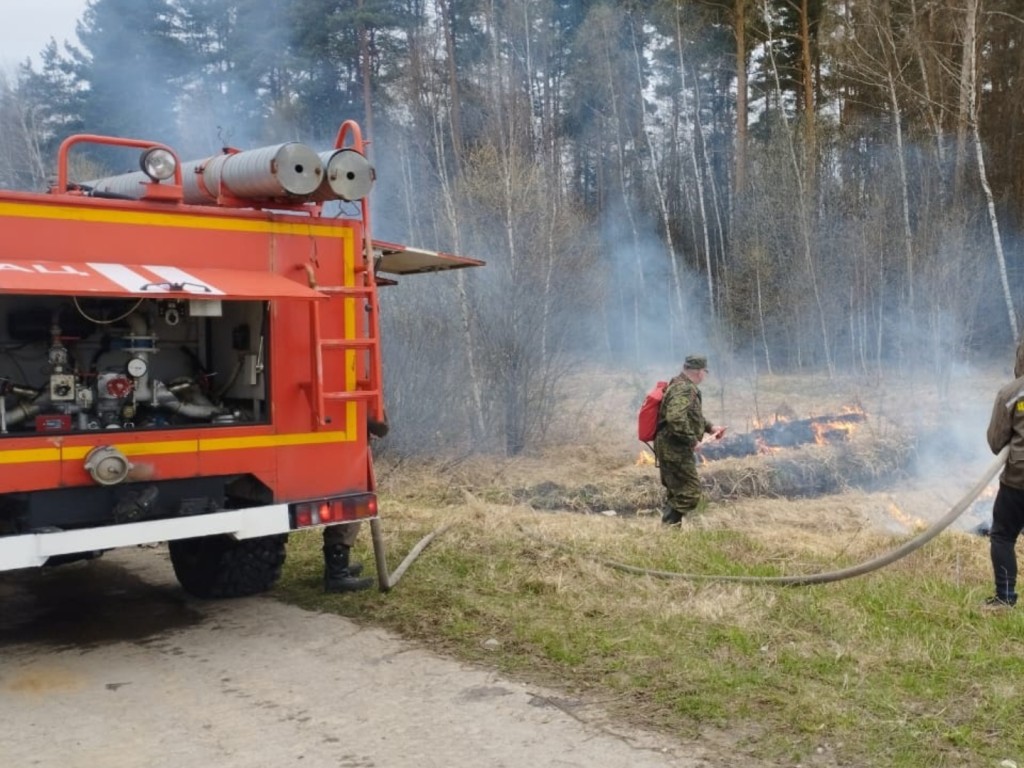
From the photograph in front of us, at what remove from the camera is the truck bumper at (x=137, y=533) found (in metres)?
4.86

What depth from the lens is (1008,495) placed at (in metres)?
5.83

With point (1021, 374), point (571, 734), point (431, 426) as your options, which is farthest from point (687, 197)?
point (571, 734)

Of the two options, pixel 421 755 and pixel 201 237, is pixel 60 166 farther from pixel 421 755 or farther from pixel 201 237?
pixel 421 755

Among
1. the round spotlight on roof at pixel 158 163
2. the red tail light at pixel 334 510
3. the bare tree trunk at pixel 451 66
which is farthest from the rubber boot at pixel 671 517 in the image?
the bare tree trunk at pixel 451 66

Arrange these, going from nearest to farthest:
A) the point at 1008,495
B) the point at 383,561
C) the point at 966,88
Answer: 1. the point at 1008,495
2. the point at 383,561
3. the point at 966,88

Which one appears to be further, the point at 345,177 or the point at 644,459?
the point at 644,459

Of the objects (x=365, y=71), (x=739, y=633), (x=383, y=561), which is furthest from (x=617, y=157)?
(x=739, y=633)

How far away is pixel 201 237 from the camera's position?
18.2 ft

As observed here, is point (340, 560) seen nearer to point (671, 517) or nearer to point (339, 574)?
point (339, 574)

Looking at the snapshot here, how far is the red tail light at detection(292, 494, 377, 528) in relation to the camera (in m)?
5.78

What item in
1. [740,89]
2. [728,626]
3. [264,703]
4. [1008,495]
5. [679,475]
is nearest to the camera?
[264,703]

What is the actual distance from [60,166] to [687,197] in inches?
1091

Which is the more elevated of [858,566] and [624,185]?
[624,185]

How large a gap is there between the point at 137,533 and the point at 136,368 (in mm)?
871
